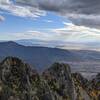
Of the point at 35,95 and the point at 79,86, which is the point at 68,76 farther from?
the point at 35,95

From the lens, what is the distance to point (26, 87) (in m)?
117

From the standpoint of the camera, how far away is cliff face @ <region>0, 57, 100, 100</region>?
4441 inches

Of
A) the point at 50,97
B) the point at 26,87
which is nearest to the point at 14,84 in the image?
the point at 26,87

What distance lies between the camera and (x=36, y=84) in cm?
12412

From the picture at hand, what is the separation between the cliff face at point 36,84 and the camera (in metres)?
113

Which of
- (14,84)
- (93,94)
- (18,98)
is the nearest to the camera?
(18,98)

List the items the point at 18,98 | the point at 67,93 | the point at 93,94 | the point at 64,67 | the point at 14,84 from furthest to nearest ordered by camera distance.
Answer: the point at 93,94
the point at 64,67
the point at 67,93
the point at 14,84
the point at 18,98

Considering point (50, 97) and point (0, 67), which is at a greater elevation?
point (0, 67)

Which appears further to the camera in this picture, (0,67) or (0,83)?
(0,67)

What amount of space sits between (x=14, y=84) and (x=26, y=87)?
4.25 metres

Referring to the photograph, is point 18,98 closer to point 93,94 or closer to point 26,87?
point 26,87

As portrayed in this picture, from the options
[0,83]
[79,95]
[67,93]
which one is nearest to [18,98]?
[0,83]

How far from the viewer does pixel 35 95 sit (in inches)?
4611

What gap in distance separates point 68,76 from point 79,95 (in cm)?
945
